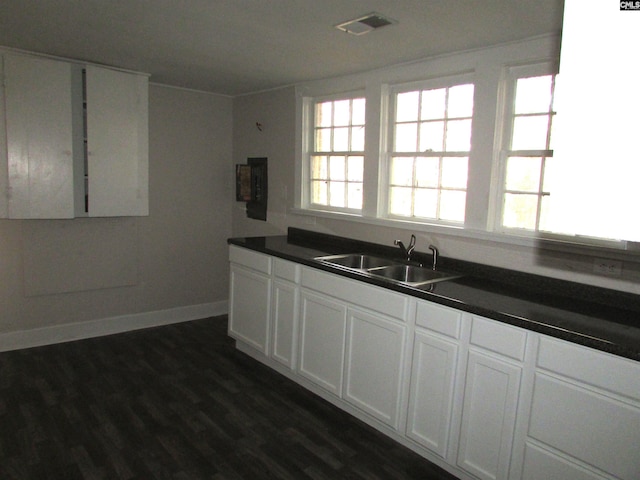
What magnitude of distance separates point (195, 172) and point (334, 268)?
2458 millimetres

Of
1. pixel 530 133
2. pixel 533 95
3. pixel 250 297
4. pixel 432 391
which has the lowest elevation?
pixel 432 391

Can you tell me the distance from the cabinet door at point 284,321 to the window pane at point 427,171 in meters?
1.20

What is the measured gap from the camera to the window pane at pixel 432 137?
10.6 feet

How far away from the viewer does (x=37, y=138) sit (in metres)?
3.46

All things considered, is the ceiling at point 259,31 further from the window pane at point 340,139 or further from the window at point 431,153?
the window pane at point 340,139

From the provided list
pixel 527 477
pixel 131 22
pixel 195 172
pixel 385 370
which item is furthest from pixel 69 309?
pixel 527 477

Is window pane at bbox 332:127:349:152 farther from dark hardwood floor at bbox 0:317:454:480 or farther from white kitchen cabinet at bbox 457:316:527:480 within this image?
white kitchen cabinet at bbox 457:316:527:480

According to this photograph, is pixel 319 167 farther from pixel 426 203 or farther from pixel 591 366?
pixel 591 366

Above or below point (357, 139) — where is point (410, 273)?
below

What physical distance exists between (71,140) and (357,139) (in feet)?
7.42

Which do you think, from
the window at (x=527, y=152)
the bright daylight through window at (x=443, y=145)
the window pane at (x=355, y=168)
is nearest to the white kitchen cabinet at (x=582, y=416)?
the bright daylight through window at (x=443, y=145)

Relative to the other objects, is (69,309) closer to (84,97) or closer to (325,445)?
(84,97)

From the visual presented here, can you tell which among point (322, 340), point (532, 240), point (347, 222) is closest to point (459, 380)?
point (532, 240)

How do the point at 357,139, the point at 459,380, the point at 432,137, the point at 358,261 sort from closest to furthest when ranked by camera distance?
the point at 459,380, the point at 432,137, the point at 358,261, the point at 357,139
